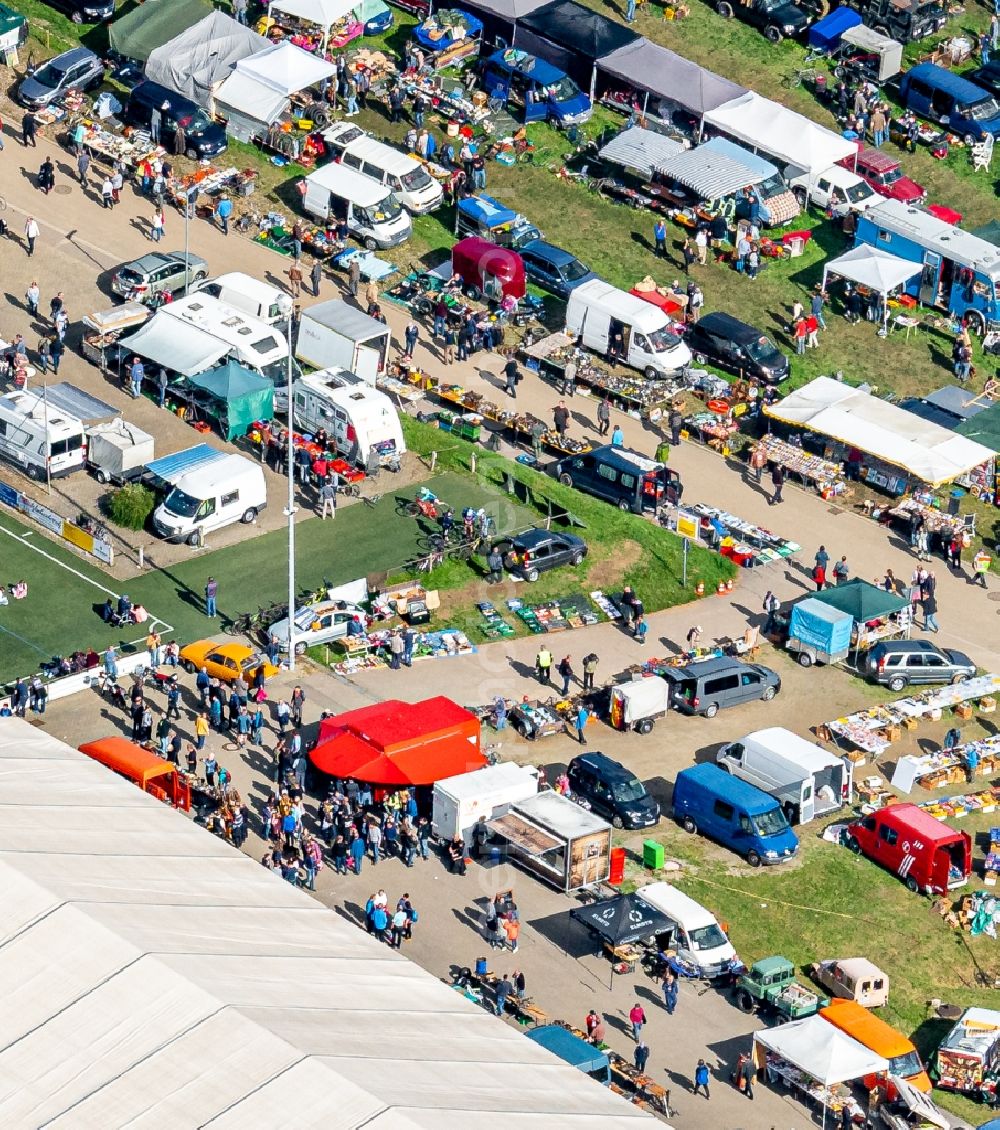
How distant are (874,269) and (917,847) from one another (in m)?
30.9

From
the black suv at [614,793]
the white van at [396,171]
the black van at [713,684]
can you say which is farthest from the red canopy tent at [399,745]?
the white van at [396,171]

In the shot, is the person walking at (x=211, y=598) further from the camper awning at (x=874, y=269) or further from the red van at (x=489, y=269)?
the camper awning at (x=874, y=269)

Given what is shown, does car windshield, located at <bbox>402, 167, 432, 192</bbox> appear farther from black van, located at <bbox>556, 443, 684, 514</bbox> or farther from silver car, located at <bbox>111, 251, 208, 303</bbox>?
black van, located at <bbox>556, 443, 684, 514</bbox>

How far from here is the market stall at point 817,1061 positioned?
6738 cm

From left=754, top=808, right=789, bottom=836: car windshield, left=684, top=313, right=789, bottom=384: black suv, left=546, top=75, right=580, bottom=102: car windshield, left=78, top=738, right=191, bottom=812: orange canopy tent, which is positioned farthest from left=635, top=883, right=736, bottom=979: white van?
left=546, top=75, right=580, bottom=102: car windshield

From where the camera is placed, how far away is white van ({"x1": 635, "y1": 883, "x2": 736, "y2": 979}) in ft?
234

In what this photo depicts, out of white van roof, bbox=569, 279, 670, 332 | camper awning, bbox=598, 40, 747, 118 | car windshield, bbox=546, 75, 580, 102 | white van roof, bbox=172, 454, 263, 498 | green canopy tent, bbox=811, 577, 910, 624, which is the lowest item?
green canopy tent, bbox=811, 577, 910, 624

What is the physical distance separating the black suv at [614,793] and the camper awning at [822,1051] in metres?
9.49

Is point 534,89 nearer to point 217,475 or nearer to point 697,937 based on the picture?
point 217,475

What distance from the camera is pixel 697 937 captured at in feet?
234

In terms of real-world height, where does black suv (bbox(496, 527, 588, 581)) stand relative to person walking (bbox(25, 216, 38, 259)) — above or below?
below

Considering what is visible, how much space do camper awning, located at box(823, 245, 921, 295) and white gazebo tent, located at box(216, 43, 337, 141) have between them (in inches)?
817

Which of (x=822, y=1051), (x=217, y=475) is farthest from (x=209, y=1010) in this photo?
(x=217, y=475)

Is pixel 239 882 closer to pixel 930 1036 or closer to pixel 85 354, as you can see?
pixel 930 1036
